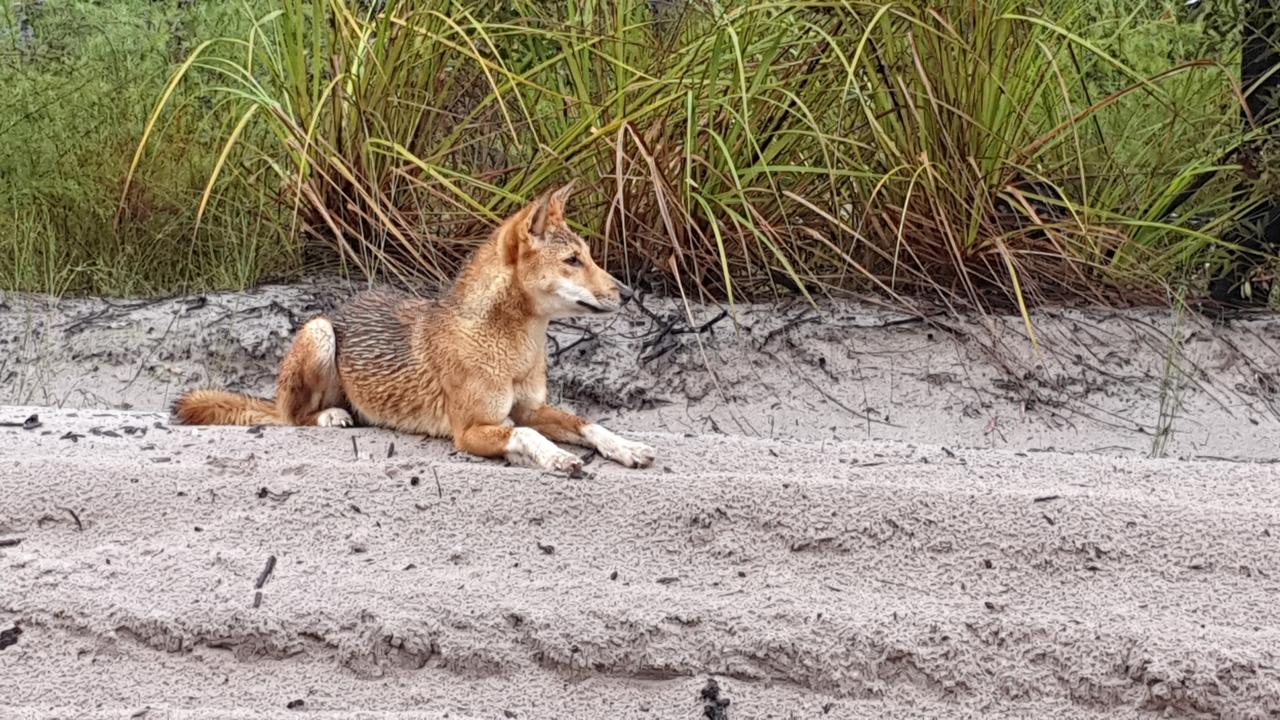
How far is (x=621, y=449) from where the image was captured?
4219 millimetres

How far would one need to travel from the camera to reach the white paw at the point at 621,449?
418 centimetres

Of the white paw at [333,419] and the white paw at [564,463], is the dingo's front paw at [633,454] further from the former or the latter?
the white paw at [333,419]

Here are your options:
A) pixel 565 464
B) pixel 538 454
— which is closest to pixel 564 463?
pixel 565 464

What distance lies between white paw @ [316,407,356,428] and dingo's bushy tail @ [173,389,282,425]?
183 millimetres

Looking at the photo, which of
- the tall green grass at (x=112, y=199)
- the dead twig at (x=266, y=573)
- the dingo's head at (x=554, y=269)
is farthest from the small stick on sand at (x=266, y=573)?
the tall green grass at (x=112, y=199)

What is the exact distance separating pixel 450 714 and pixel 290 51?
432 cm

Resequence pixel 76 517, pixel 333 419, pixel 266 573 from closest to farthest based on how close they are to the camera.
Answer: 1. pixel 266 573
2. pixel 76 517
3. pixel 333 419

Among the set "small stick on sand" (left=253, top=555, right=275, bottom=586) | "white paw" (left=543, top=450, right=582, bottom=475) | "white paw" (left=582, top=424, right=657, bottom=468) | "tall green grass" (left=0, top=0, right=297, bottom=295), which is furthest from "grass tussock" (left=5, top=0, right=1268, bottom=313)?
"small stick on sand" (left=253, top=555, right=275, bottom=586)

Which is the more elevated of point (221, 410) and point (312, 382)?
point (312, 382)

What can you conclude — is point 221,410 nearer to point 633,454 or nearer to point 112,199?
point 633,454

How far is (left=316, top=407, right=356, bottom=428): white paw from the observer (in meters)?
4.80

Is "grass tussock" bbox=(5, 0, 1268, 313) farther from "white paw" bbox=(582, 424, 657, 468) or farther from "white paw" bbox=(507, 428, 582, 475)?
"white paw" bbox=(507, 428, 582, 475)

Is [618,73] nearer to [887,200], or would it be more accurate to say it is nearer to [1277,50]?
[887,200]

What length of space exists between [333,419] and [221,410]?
1.26ft
